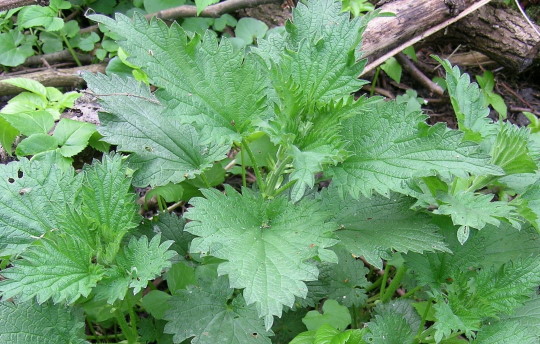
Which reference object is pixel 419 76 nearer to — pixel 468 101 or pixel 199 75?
pixel 468 101

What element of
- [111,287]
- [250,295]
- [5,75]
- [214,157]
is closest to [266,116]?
[214,157]

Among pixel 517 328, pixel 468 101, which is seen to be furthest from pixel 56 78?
pixel 517 328

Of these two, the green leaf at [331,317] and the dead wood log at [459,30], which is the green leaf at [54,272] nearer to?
the green leaf at [331,317]

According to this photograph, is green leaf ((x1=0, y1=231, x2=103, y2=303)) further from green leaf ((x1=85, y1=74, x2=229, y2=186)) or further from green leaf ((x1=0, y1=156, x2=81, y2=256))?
green leaf ((x1=85, y1=74, x2=229, y2=186))

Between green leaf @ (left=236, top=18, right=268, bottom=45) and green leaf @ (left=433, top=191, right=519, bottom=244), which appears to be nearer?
green leaf @ (left=433, top=191, right=519, bottom=244)

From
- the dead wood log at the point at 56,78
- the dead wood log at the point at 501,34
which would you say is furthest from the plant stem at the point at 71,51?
the dead wood log at the point at 501,34

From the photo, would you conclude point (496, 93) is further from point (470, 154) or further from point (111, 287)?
point (111, 287)

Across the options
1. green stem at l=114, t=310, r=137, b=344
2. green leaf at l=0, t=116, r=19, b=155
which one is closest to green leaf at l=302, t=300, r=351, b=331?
green stem at l=114, t=310, r=137, b=344
